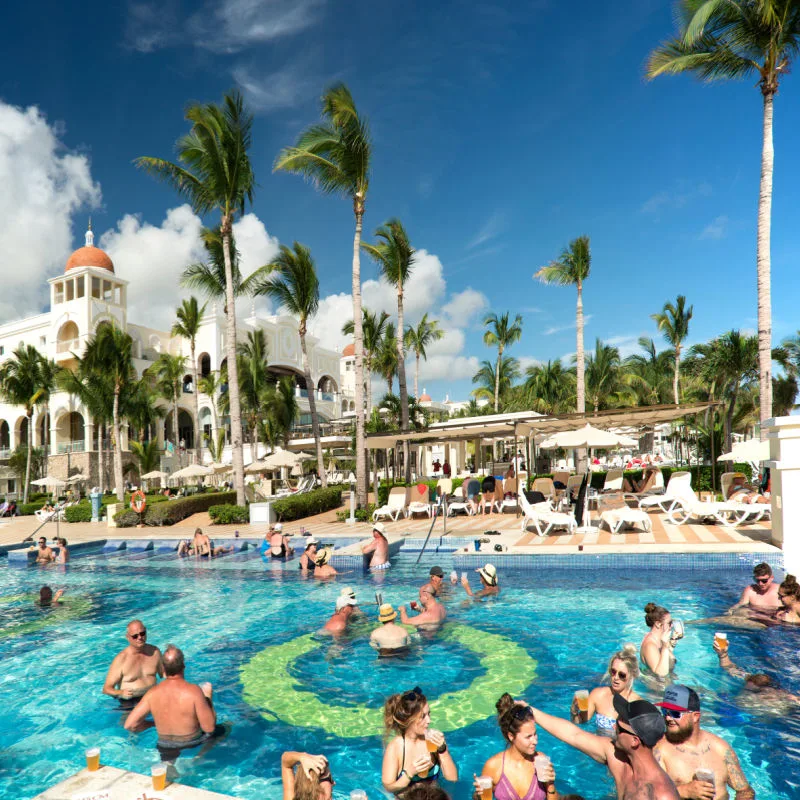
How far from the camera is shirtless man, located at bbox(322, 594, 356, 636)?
24.7 ft

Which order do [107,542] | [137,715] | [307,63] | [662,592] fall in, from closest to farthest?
[137,715] < [662,592] < [307,63] < [107,542]

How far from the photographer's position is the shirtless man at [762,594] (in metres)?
Result: 6.81

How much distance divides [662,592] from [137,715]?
7.14 metres

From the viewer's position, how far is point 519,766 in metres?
3.20

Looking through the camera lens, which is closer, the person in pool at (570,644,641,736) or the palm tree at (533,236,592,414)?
the person in pool at (570,644,641,736)

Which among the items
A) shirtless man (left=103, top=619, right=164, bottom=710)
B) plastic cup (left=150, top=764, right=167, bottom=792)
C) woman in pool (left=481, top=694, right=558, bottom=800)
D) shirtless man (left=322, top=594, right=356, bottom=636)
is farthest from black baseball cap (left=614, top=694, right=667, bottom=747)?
shirtless man (left=322, top=594, right=356, bottom=636)

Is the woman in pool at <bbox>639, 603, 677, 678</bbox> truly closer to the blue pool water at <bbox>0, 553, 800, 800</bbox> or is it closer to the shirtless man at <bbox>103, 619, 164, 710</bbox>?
the blue pool water at <bbox>0, 553, 800, 800</bbox>

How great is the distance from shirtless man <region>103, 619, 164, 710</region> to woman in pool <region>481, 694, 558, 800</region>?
3723 mm

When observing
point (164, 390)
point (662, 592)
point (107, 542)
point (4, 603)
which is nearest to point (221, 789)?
point (662, 592)

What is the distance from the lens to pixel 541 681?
591cm

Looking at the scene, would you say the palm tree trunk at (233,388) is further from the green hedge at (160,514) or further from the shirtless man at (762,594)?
the shirtless man at (762,594)

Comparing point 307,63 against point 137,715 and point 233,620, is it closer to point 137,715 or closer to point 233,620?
point 233,620

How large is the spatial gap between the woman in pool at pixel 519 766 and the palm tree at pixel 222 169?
51.0 feet

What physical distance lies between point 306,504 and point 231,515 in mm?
2280
